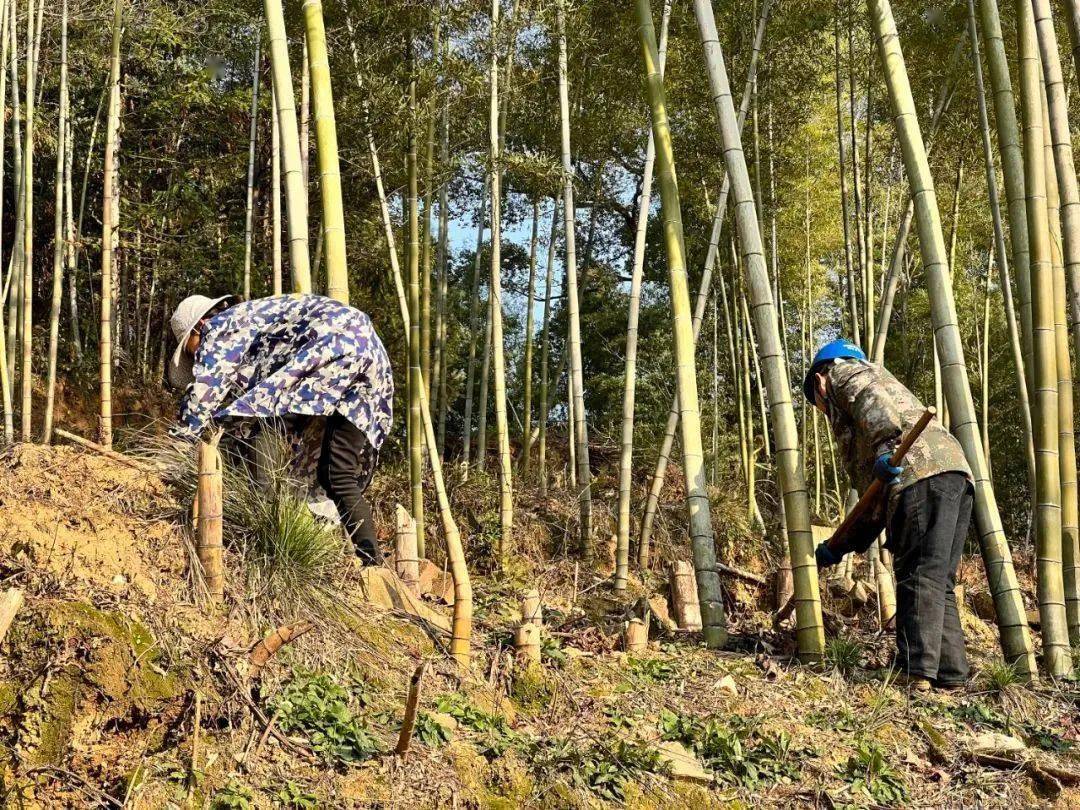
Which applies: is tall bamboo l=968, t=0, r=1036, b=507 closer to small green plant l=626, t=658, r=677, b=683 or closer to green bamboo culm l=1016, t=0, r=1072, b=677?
green bamboo culm l=1016, t=0, r=1072, b=677

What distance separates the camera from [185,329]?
384 centimetres

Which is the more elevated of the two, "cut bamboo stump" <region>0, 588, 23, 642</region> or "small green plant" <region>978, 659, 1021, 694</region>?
"cut bamboo stump" <region>0, 588, 23, 642</region>

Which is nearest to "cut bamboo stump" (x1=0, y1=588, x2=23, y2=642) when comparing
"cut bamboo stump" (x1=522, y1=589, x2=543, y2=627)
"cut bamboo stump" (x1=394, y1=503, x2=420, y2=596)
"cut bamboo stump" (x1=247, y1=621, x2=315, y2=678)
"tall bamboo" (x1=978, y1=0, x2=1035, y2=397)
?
"cut bamboo stump" (x1=247, y1=621, x2=315, y2=678)

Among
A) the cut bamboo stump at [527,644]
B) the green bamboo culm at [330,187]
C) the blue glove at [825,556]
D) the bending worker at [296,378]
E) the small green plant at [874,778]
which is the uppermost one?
the green bamboo culm at [330,187]

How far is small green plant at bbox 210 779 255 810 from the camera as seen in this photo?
2342 mm

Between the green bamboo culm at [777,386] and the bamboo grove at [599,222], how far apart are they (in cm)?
1

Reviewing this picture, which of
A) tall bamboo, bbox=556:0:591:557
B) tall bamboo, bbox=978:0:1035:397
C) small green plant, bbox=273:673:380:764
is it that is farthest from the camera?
A: tall bamboo, bbox=556:0:591:557

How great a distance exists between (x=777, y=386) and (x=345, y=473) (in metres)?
1.55

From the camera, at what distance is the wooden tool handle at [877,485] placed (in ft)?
11.9

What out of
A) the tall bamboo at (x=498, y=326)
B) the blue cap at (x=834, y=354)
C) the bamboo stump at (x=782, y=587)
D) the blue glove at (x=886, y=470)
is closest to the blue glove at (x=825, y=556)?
the blue glove at (x=886, y=470)

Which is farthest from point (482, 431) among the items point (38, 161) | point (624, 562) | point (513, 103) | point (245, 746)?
point (245, 746)

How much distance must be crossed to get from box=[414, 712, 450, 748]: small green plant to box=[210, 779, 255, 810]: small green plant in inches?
19.6

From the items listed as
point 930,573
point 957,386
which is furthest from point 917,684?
point 957,386

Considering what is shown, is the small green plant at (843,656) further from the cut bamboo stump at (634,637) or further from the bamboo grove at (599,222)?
the cut bamboo stump at (634,637)
